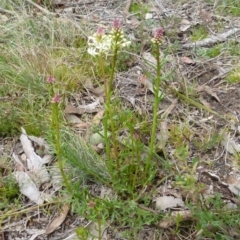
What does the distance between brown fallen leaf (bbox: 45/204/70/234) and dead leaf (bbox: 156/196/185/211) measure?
41 cm

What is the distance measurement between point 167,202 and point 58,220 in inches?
19.2

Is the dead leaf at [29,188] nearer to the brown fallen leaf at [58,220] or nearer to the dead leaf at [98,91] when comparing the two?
the brown fallen leaf at [58,220]

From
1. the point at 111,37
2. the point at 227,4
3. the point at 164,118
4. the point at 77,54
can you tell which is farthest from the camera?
the point at 227,4

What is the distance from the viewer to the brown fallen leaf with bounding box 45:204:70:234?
2.24 metres

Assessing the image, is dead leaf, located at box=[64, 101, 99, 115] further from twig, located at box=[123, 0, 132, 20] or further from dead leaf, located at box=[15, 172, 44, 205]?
twig, located at box=[123, 0, 132, 20]

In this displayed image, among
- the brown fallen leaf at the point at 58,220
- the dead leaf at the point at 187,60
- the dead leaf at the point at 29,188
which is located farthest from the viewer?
the dead leaf at the point at 187,60

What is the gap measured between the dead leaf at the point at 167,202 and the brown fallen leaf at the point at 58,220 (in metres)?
0.41

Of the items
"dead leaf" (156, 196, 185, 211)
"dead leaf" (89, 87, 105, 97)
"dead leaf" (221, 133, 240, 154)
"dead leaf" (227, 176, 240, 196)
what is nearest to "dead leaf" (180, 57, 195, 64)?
"dead leaf" (89, 87, 105, 97)

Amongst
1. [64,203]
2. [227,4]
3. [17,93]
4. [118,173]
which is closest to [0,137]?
[17,93]

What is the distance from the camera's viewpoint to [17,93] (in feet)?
9.41

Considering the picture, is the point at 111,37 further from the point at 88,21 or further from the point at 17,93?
the point at 88,21

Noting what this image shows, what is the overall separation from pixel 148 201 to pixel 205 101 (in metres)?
0.79

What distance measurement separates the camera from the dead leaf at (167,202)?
2.22 meters

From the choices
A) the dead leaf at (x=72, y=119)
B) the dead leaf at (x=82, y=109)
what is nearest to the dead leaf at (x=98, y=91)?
the dead leaf at (x=82, y=109)
